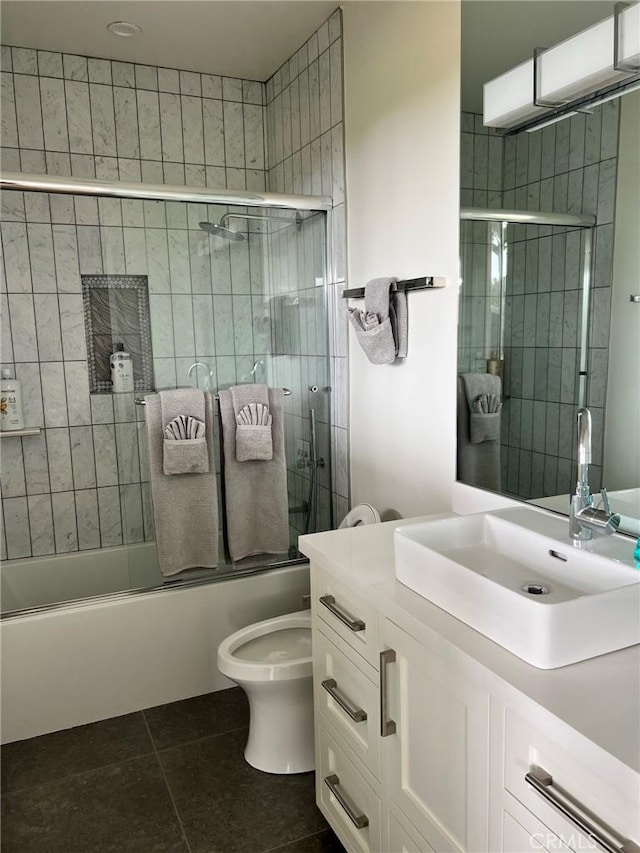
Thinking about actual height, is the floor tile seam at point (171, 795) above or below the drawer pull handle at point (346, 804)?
below

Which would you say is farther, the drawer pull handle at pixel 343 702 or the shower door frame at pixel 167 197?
the shower door frame at pixel 167 197

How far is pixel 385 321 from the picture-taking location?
2227 millimetres

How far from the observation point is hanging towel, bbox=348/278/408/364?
222 centimetres

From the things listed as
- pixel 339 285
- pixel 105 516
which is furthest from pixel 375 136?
pixel 105 516

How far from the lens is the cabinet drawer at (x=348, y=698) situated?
57.5 inches

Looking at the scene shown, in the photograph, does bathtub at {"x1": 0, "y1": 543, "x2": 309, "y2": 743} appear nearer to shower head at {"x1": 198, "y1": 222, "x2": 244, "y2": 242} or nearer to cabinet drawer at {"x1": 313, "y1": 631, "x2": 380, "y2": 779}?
cabinet drawer at {"x1": 313, "y1": 631, "x2": 380, "y2": 779}

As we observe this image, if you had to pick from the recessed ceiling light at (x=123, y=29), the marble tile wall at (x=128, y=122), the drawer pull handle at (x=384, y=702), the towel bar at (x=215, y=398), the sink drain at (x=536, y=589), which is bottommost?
the drawer pull handle at (x=384, y=702)

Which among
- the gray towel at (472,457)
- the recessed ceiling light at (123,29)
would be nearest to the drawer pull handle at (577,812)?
the gray towel at (472,457)

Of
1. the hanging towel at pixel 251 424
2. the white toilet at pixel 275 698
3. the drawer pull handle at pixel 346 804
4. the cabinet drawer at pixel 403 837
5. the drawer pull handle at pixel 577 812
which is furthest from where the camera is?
the hanging towel at pixel 251 424

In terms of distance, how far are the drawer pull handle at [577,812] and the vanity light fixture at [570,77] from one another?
1.34 meters

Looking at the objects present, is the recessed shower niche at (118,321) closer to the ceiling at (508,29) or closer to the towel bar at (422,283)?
the towel bar at (422,283)

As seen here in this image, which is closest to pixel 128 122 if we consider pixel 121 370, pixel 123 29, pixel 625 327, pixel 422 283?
pixel 123 29

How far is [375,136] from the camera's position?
7.78 ft

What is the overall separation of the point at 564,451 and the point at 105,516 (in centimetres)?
186
